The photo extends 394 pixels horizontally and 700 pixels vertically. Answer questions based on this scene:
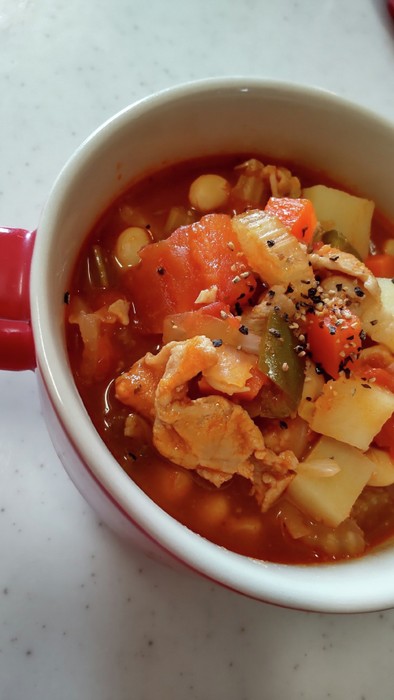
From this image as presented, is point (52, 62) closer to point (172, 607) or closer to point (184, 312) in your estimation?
point (184, 312)

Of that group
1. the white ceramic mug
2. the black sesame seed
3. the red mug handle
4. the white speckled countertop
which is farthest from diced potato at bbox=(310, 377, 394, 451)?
the red mug handle

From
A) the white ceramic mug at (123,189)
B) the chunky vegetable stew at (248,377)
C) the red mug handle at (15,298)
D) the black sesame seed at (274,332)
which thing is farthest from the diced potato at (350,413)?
the red mug handle at (15,298)

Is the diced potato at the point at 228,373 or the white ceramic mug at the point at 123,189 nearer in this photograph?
the white ceramic mug at the point at 123,189

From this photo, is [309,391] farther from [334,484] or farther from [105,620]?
[105,620]

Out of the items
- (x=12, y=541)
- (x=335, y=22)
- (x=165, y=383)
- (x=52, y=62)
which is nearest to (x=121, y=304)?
(x=165, y=383)

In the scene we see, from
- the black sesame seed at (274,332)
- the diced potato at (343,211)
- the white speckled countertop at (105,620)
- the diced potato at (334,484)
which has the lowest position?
the white speckled countertop at (105,620)

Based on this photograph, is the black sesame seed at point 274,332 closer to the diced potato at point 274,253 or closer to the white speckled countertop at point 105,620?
the diced potato at point 274,253

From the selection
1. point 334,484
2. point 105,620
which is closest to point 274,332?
point 334,484
